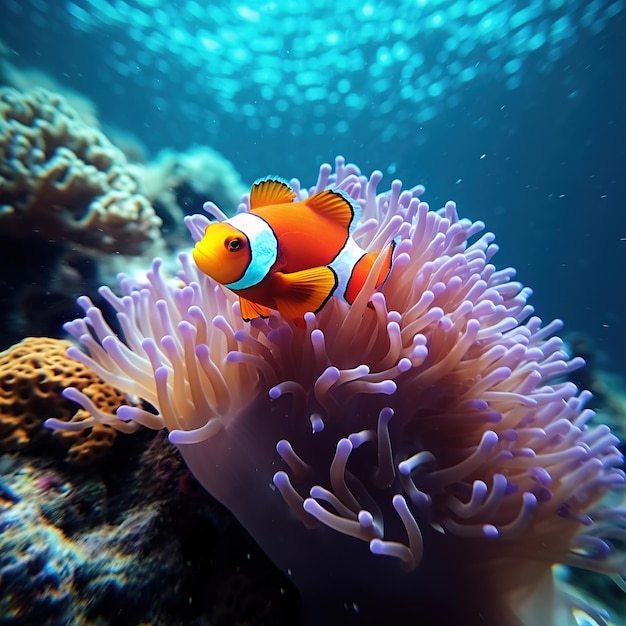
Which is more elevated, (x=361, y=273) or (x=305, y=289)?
(x=361, y=273)

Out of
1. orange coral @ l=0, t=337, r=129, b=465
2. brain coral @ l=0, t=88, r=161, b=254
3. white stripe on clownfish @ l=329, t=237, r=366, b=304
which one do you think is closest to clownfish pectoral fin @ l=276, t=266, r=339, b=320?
white stripe on clownfish @ l=329, t=237, r=366, b=304

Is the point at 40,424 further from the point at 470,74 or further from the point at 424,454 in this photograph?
the point at 470,74

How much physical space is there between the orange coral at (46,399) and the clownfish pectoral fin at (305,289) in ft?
2.82

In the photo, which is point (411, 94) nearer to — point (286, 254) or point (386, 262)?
point (386, 262)

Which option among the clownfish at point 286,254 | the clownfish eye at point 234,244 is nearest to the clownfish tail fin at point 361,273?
the clownfish at point 286,254

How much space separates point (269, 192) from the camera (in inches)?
53.0

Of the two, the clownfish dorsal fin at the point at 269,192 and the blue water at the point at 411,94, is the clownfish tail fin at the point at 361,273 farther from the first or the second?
the blue water at the point at 411,94

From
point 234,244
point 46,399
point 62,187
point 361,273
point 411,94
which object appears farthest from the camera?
point 411,94

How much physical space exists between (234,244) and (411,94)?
14430mm

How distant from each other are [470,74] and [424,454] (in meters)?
14.1

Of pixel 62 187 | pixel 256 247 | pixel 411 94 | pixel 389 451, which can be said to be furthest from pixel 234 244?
pixel 411 94

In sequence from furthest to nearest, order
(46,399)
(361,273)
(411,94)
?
(411,94) < (46,399) < (361,273)

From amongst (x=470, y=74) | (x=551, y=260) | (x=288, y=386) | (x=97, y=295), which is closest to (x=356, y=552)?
(x=288, y=386)

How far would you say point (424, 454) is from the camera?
1.21 m
